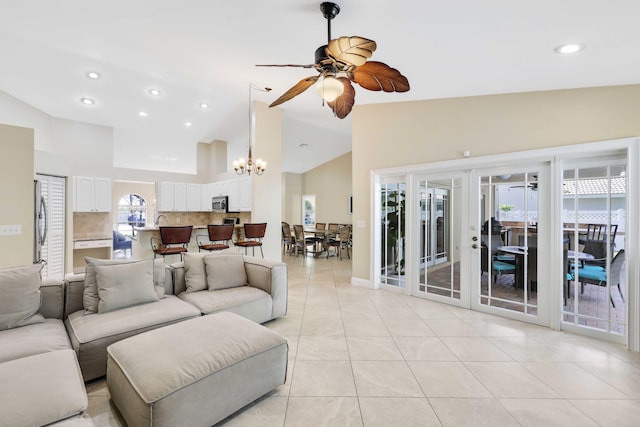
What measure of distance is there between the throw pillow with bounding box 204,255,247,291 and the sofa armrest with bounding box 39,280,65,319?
1.21 m

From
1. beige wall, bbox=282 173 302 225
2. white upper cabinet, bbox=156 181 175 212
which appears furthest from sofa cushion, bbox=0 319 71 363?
beige wall, bbox=282 173 302 225

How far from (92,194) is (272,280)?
18.1 ft

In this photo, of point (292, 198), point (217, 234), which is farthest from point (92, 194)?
point (292, 198)

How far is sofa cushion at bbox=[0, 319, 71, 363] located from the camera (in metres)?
1.69

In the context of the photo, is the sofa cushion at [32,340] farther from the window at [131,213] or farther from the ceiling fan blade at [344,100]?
the window at [131,213]

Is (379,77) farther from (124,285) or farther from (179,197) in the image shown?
(179,197)

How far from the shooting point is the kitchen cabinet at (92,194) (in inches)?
236

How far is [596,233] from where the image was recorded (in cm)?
296

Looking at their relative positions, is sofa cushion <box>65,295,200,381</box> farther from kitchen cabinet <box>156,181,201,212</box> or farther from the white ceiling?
kitchen cabinet <box>156,181,201,212</box>

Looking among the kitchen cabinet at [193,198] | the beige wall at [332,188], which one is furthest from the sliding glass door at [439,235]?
the kitchen cabinet at [193,198]

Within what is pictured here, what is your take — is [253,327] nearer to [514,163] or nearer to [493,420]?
[493,420]

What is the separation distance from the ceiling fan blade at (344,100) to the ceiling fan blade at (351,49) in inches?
11.2

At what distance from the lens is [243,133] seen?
743 centimetres

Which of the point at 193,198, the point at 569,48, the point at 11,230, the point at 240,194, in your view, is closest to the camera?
the point at 569,48
